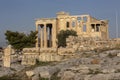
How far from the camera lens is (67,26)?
82.4 m

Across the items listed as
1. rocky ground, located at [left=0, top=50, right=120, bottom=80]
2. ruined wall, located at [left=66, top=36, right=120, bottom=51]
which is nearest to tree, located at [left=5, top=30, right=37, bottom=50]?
ruined wall, located at [left=66, top=36, right=120, bottom=51]

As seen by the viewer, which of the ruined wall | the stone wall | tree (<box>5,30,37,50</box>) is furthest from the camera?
tree (<box>5,30,37,50</box>)

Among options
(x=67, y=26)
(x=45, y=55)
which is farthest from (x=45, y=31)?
(x=45, y=55)

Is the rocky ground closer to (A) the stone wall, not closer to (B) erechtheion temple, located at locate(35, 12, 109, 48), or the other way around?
(A) the stone wall

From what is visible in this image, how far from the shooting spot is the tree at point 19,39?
183 ft

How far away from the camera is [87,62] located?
89.6 ft

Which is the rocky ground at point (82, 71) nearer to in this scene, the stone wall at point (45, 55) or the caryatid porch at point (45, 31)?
the stone wall at point (45, 55)

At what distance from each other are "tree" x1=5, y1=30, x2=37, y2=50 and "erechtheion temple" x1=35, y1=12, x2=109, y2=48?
1911 centimetres

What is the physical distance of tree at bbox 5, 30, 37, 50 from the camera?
183ft

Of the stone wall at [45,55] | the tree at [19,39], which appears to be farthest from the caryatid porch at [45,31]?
the stone wall at [45,55]

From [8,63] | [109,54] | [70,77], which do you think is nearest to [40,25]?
[8,63]

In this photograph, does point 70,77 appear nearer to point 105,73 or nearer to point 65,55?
point 105,73

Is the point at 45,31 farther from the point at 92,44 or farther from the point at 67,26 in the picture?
the point at 92,44

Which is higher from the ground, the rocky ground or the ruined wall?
the ruined wall
